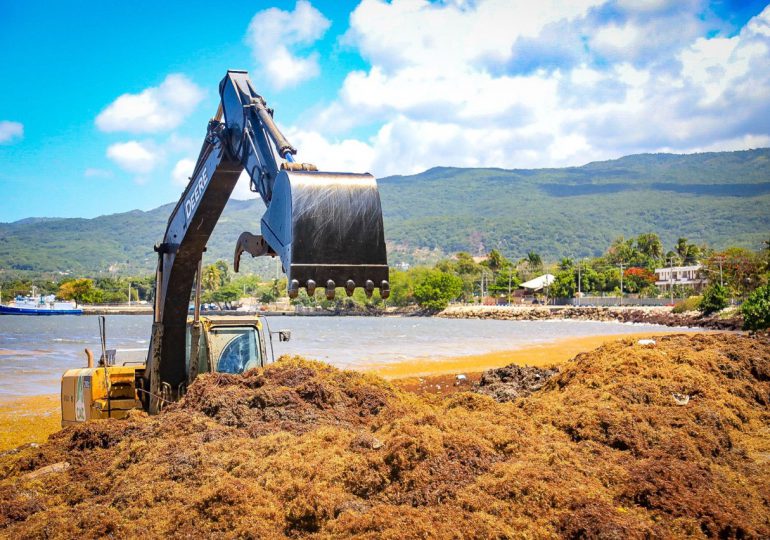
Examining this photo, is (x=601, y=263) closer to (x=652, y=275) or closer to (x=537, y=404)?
(x=652, y=275)

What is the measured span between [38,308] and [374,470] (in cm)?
15255

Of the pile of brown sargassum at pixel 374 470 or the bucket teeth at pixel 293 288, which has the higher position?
the bucket teeth at pixel 293 288

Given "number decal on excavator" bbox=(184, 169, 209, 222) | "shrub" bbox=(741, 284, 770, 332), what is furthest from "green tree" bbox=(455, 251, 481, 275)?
"number decal on excavator" bbox=(184, 169, 209, 222)

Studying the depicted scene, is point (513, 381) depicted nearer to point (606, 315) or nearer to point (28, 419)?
point (28, 419)

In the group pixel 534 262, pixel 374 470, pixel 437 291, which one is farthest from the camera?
pixel 534 262

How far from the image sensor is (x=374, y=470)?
6508 millimetres

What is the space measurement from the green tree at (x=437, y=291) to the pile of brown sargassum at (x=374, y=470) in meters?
137

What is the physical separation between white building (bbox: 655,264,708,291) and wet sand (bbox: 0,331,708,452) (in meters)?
98.2

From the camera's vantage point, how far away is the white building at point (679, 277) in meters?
128

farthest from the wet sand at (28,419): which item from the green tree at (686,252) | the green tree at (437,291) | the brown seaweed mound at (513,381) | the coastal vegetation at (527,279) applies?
the green tree at (686,252)

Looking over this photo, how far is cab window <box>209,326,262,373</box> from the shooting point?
971cm

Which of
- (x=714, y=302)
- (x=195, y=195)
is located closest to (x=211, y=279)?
(x=714, y=302)

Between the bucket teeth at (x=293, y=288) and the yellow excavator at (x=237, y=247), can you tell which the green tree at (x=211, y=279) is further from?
the bucket teeth at (x=293, y=288)

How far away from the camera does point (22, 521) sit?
20.5 ft
